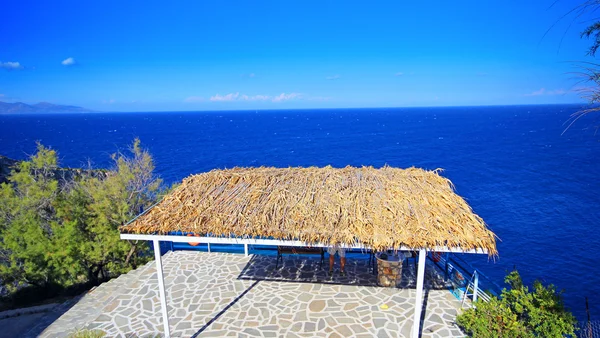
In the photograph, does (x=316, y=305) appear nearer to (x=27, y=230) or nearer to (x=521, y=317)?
(x=521, y=317)

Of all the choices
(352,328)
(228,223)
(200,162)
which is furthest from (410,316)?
(200,162)

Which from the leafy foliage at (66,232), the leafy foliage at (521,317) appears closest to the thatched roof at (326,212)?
the leafy foliage at (521,317)

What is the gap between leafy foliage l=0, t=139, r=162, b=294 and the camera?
1202 cm

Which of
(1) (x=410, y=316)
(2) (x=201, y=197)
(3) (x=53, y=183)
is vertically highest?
(2) (x=201, y=197)

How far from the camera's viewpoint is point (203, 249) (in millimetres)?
11359

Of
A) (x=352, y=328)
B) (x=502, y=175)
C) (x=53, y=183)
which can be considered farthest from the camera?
(x=502, y=175)

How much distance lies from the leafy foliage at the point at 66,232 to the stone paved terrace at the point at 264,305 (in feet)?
9.70

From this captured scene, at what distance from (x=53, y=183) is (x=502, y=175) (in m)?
50.8

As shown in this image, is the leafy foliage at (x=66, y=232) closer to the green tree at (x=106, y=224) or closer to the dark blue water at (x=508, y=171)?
the green tree at (x=106, y=224)

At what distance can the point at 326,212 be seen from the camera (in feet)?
21.9

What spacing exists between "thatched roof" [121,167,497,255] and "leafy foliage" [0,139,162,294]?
23.6 ft

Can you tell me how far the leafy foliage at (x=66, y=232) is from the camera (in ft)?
39.4

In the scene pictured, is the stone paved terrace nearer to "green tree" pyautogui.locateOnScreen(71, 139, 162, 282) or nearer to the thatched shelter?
the thatched shelter

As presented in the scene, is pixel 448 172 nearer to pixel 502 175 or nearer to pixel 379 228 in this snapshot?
pixel 502 175
